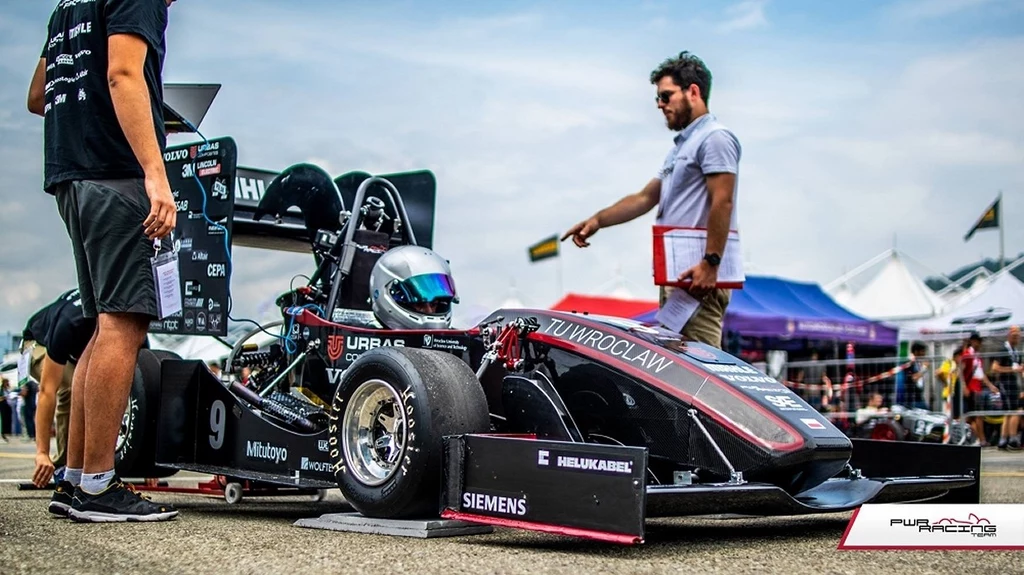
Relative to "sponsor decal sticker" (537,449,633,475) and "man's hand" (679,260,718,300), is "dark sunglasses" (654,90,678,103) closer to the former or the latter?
"man's hand" (679,260,718,300)

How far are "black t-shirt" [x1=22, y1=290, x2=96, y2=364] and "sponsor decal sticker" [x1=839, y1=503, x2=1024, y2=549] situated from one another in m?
4.28

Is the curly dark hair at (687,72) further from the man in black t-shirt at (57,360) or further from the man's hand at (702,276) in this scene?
the man in black t-shirt at (57,360)

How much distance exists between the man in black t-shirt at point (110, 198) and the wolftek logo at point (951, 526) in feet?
8.67

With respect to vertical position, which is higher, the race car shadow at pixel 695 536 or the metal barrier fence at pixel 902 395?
the race car shadow at pixel 695 536

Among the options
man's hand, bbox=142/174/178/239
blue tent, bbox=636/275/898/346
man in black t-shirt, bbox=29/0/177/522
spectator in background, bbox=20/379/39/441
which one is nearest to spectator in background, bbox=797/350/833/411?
blue tent, bbox=636/275/898/346

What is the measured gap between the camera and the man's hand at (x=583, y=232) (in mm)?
5523

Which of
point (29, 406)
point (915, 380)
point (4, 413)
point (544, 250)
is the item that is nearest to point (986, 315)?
point (915, 380)

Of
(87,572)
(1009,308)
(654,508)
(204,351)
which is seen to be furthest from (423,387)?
(204,351)

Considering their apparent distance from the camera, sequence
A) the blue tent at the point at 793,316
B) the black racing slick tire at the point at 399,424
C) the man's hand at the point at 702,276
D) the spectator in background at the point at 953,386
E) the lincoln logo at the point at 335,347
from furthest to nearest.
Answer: the blue tent at the point at 793,316, the spectator in background at the point at 953,386, the lincoln logo at the point at 335,347, the man's hand at the point at 702,276, the black racing slick tire at the point at 399,424

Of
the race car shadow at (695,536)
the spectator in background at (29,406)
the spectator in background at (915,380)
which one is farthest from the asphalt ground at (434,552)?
the spectator in background at (29,406)

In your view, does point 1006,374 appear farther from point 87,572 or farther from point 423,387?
point 87,572

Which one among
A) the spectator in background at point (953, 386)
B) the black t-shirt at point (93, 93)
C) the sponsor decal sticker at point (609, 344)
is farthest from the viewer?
the spectator in background at point (953, 386)

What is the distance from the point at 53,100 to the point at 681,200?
8.79 feet

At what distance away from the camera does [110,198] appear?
13.9 feet
